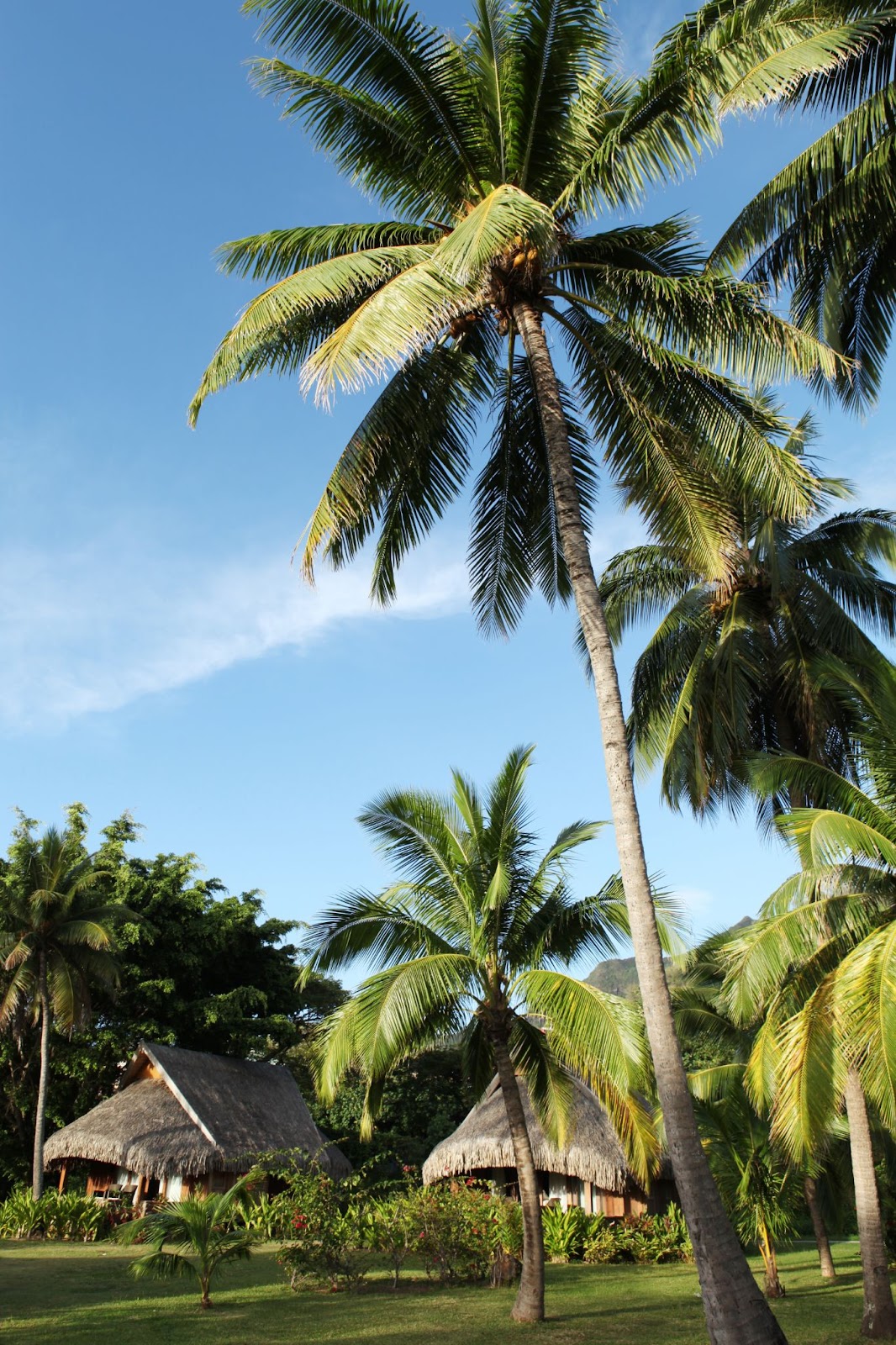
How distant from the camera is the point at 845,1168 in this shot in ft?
64.8

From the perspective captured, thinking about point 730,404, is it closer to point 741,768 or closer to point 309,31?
point 309,31

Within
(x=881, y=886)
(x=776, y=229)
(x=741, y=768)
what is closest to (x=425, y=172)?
(x=776, y=229)

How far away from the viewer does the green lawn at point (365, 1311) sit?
1010 centimetres

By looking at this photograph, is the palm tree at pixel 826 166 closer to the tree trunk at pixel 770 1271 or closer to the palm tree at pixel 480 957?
the palm tree at pixel 480 957

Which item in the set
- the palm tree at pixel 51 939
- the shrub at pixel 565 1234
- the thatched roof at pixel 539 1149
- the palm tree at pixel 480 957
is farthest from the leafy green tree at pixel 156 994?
the palm tree at pixel 480 957

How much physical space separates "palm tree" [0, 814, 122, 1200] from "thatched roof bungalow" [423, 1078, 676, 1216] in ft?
31.8

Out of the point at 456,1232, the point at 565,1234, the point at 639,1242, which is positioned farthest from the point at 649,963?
the point at 639,1242

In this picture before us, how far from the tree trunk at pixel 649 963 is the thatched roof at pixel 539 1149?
12765 millimetres

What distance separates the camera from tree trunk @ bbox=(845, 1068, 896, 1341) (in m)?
10.2

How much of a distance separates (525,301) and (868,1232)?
10343 millimetres

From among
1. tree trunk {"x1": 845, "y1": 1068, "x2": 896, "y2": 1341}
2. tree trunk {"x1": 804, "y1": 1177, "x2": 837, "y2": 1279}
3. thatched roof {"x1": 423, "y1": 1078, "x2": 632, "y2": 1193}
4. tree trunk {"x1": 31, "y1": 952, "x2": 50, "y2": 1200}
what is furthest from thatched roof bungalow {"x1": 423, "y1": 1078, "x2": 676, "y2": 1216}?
tree trunk {"x1": 845, "y1": 1068, "x2": 896, "y2": 1341}

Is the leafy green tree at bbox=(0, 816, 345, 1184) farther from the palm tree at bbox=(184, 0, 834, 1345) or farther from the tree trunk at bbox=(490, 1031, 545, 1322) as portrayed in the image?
the palm tree at bbox=(184, 0, 834, 1345)

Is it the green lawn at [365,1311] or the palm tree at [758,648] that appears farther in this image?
the palm tree at [758,648]

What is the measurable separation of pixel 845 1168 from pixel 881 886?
13.1 metres
